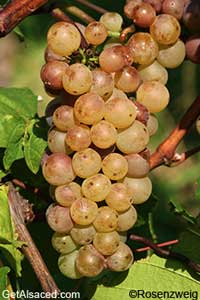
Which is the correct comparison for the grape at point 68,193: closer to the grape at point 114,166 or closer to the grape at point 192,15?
the grape at point 114,166

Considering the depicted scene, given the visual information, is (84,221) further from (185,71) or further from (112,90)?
(185,71)

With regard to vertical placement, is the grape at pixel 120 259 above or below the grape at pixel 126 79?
below

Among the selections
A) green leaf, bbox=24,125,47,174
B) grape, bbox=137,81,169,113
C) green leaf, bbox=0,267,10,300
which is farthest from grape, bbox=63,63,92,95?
green leaf, bbox=0,267,10,300

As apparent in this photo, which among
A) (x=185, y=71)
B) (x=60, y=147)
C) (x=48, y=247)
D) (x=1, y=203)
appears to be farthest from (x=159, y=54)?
(x=185, y=71)

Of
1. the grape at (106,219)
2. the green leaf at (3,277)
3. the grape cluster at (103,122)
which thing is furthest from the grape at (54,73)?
the green leaf at (3,277)

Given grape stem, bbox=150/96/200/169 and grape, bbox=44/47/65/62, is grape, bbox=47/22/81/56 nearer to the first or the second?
grape, bbox=44/47/65/62

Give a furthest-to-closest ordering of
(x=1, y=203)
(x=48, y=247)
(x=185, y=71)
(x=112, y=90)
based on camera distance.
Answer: (x=185, y=71), (x=48, y=247), (x=1, y=203), (x=112, y=90)
